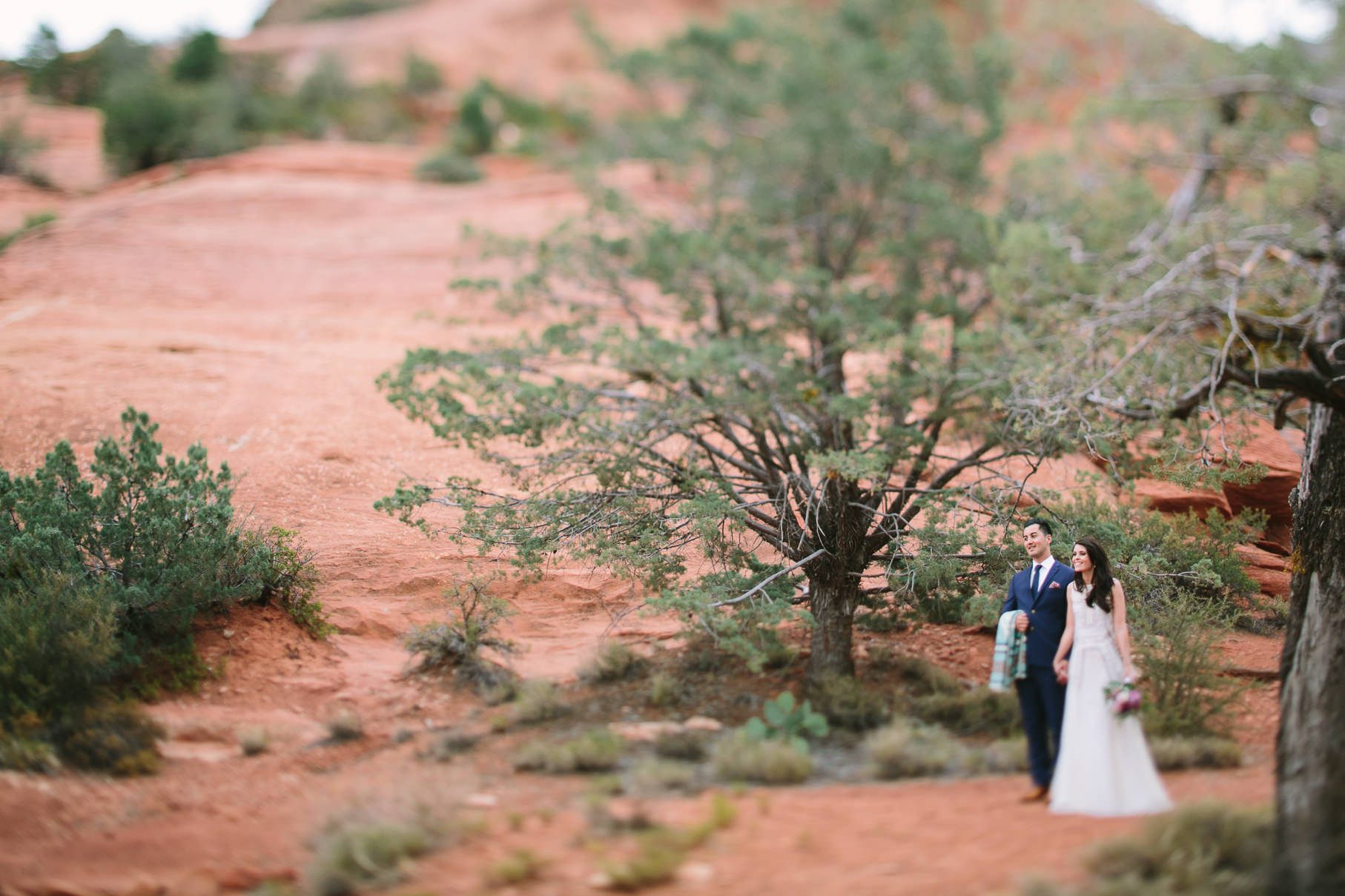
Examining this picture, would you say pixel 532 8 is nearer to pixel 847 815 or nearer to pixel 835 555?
pixel 835 555

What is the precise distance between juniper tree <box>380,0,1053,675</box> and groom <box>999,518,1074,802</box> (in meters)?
1.59

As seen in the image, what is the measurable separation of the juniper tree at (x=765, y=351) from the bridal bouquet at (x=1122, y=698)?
2.17 metres

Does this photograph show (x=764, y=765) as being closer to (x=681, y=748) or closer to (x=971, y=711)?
(x=681, y=748)

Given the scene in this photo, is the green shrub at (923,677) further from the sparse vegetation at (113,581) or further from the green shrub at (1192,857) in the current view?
the sparse vegetation at (113,581)

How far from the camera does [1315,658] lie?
493cm

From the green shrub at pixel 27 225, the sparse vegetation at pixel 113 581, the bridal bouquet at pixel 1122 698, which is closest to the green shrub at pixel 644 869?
the bridal bouquet at pixel 1122 698

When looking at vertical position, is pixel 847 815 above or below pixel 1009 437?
below

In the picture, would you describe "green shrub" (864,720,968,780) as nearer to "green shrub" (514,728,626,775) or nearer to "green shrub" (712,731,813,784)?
"green shrub" (712,731,813,784)

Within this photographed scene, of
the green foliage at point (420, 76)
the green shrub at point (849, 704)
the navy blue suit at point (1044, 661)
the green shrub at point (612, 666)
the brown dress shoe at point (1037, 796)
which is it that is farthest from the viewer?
the green foliage at point (420, 76)

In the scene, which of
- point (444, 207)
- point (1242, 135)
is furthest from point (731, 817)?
point (444, 207)

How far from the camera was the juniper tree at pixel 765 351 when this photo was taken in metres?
7.32

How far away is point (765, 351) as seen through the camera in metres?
9.32

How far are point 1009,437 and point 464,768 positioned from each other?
200 inches

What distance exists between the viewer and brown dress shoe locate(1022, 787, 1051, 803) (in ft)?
15.9
